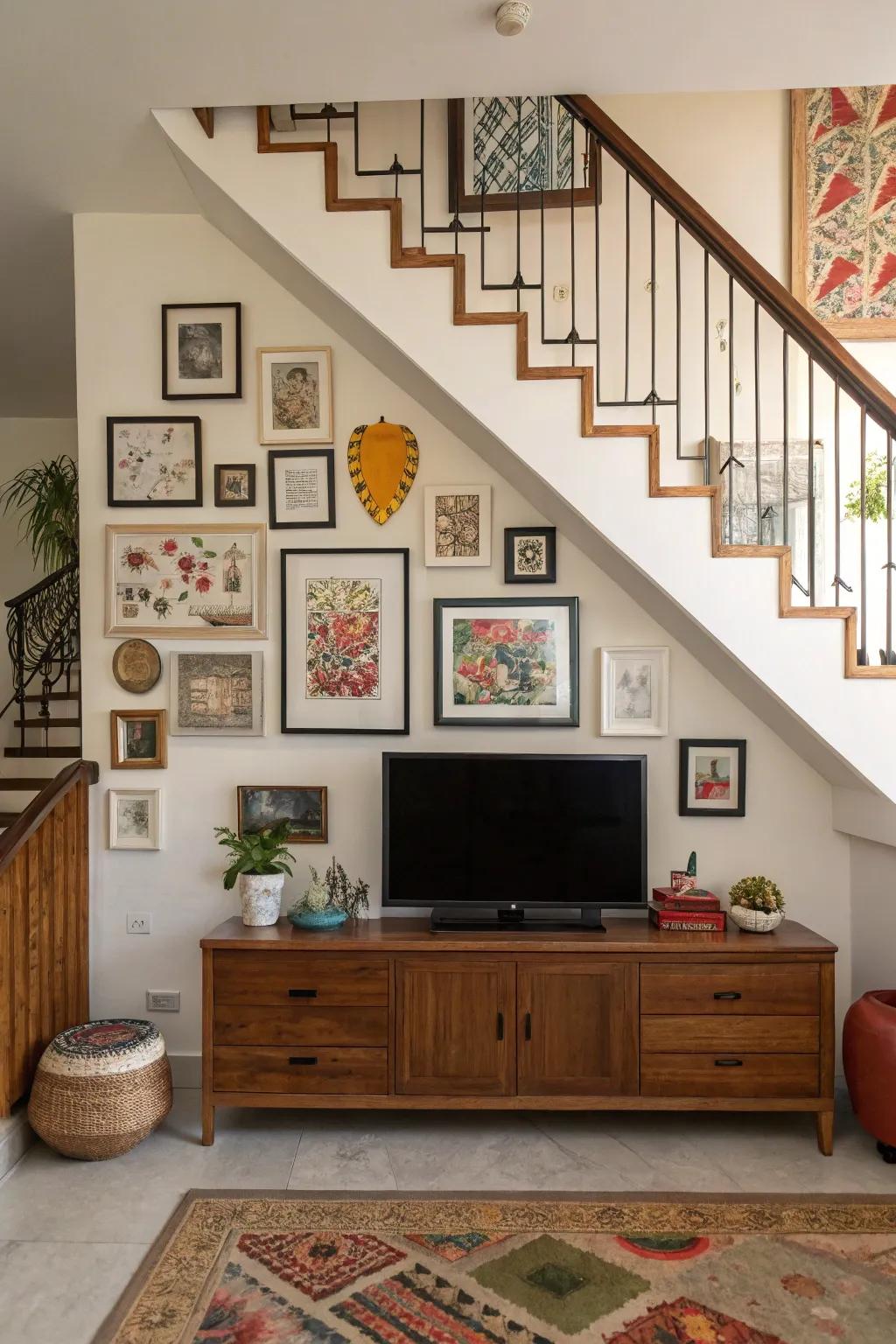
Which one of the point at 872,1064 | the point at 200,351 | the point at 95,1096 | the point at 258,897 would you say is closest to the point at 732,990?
the point at 872,1064

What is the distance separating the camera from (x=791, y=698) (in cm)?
314

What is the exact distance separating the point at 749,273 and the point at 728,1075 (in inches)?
104

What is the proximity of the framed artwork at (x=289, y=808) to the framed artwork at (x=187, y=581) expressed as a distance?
60cm

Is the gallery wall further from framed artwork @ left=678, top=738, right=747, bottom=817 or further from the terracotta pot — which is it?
the terracotta pot

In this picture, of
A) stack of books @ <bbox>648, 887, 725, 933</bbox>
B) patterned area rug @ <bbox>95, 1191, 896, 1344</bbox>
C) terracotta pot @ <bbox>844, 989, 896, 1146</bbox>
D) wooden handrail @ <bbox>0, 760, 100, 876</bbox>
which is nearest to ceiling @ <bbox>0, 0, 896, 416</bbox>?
wooden handrail @ <bbox>0, 760, 100, 876</bbox>

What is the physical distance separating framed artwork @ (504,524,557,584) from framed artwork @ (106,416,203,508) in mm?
1221

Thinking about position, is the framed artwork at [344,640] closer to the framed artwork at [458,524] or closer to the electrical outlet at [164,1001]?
the framed artwork at [458,524]

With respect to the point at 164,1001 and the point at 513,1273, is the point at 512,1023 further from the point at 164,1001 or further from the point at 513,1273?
the point at 164,1001

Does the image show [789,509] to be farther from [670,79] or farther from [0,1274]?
[0,1274]

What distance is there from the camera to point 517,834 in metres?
3.45

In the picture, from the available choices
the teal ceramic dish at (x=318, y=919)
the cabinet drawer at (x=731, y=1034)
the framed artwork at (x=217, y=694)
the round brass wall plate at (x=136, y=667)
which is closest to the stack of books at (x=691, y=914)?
the cabinet drawer at (x=731, y=1034)

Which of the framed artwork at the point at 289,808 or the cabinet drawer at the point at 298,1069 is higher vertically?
the framed artwork at the point at 289,808

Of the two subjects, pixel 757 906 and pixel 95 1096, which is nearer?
pixel 95 1096

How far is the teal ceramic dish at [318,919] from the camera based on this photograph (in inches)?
133
